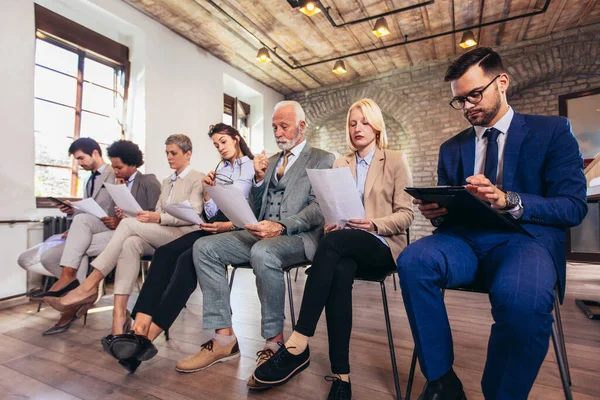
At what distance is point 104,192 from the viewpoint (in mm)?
2576

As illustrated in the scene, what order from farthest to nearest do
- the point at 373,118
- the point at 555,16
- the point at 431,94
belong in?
the point at 431,94
the point at 555,16
the point at 373,118

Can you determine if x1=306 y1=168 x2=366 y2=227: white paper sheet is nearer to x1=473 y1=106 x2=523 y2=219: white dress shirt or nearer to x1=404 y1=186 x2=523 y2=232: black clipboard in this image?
x1=404 y1=186 x2=523 y2=232: black clipboard

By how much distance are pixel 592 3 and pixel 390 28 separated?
240 cm

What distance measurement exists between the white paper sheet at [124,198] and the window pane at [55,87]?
6.73 ft

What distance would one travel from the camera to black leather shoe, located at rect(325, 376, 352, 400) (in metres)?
1.24

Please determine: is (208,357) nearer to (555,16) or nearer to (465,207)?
(465,207)

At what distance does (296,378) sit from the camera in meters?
1.45

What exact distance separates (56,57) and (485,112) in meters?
4.01

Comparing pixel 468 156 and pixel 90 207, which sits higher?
pixel 468 156

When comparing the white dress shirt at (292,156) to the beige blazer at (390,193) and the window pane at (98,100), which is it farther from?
the window pane at (98,100)

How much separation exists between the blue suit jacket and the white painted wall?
11.7 feet

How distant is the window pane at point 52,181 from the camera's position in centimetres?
323

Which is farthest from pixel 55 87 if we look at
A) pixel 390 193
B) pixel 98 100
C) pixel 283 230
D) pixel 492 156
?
pixel 492 156

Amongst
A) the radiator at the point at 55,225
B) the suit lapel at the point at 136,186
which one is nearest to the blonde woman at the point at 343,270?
the suit lapel at the point at 136,186
